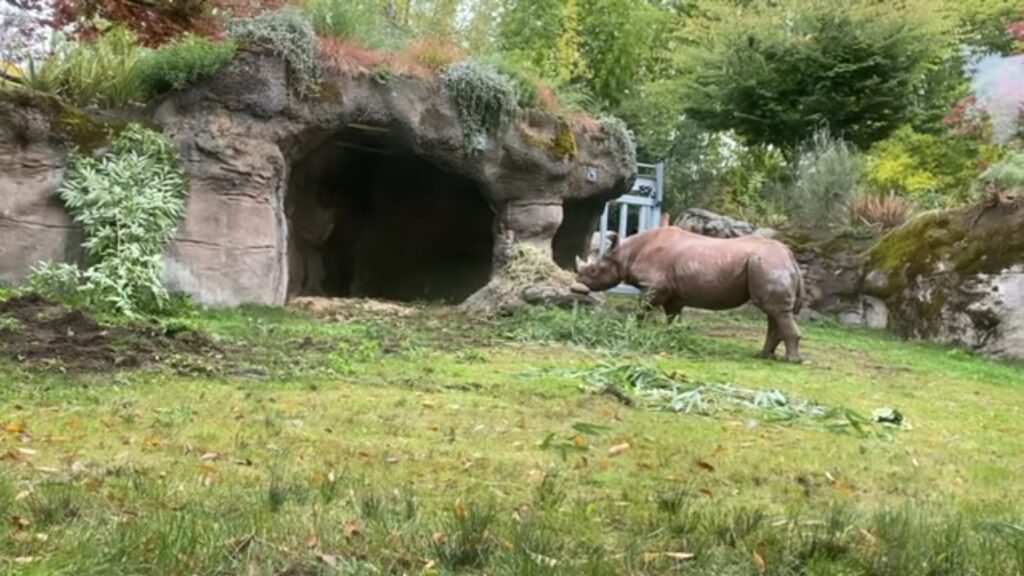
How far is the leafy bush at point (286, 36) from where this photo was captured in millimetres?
10898

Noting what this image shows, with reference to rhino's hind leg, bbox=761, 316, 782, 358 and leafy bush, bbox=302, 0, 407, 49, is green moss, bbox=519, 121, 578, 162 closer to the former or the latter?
leafy bush, bbox=302, 0, 407, 49

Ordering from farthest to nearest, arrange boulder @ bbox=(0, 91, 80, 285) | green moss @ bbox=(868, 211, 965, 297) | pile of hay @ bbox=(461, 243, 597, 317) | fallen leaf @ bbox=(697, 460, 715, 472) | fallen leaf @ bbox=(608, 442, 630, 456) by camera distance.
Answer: green moss @ bbox=(868, 211, 965, 297), pile of hay @ bbox=(461, 243, 597, 317), boulder @ bbox=(0, 91, 80, 285), fallen leaf @ bbox=(608, 442, 630, 456), fallen leaf @ bbox=(697, 460, 715, 472)

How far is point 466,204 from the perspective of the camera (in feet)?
54.7

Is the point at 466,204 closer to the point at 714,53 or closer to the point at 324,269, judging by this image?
the point at 324,269

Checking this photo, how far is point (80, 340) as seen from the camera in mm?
6660

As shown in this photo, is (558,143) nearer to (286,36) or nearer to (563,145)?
(563,145)

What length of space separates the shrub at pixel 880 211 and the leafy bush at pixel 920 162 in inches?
157

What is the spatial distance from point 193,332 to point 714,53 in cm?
1447

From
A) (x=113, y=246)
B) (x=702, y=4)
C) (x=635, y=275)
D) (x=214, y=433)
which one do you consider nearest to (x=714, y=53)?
(x=702, y=4)

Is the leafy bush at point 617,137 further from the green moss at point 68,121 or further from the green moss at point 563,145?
the green moss at point 68,121

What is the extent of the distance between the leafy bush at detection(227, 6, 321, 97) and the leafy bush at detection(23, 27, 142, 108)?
1.14 m

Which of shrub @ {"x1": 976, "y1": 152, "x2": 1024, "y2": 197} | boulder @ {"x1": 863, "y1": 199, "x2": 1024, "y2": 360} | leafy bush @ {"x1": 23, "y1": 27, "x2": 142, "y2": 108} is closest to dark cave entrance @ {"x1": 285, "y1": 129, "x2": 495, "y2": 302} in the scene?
leafy bush @ {"x1": 23, "y1": 27, "x2": 142, "y2": 108}

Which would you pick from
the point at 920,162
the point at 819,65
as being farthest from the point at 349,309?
the point at 920,162

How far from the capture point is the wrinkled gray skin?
907 cm
